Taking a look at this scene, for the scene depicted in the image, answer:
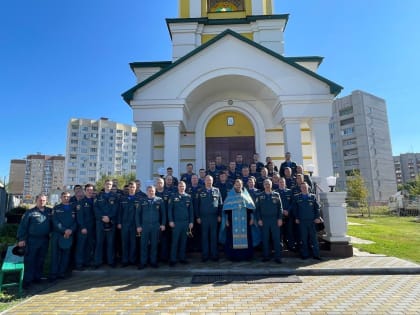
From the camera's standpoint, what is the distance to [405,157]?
99.9m

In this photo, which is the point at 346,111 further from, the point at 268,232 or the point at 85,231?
the point at 85,231

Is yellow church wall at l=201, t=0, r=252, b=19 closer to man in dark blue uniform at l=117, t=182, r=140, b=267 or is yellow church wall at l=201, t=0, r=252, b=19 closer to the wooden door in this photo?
the wooden door

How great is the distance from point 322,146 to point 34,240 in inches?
328

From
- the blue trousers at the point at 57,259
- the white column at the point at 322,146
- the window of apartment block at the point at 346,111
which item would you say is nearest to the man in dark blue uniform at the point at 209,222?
the blue trousers at the point at 57,259

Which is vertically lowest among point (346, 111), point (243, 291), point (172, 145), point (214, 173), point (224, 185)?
point (243, 291)

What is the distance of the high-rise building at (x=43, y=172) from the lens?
350 ft

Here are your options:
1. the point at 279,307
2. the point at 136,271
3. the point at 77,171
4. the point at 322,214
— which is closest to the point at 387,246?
the point at 322,214

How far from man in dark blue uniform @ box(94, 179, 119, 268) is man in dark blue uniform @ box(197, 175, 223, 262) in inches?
78.4

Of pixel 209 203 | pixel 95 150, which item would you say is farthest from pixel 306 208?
pixel 95 150

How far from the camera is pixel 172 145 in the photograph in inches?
351

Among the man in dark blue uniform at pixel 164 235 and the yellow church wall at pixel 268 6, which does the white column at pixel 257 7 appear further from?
the man in dark blue uniform at pixel 164 235

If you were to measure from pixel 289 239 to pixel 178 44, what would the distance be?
33.7ft

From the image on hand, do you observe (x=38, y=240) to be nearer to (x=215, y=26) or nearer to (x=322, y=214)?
(x=322, y=214)

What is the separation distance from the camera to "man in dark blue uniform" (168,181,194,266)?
19.3 feet
